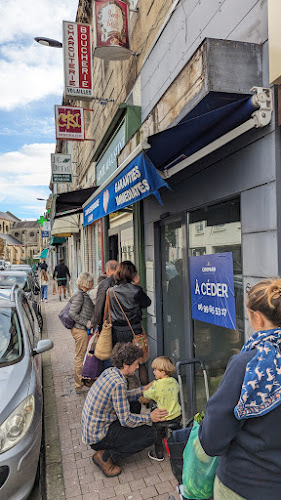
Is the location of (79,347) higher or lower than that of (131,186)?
lower

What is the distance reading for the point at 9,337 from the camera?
4.00 m

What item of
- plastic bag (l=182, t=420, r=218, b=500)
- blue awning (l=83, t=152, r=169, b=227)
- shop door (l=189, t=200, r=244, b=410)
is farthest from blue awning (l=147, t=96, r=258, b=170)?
plastic bag (l=182, t=420, r=218, b=500)

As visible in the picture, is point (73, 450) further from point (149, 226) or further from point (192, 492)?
point (149, 226)

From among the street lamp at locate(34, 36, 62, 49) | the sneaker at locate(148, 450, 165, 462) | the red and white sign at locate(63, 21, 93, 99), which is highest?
the street lamp at locate(34, 36, 62, 49)

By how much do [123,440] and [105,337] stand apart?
1.32 metres

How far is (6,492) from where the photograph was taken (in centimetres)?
280

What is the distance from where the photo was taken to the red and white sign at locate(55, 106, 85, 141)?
980 cm

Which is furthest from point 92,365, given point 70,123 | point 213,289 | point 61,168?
point 61,168

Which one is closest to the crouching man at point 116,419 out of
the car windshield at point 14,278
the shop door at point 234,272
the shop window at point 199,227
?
the shop door at point 234,272

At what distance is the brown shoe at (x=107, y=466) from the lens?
3.33 metres

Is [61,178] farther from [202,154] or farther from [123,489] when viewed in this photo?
[123,489]

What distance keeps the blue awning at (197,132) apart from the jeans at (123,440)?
2578 millimetres

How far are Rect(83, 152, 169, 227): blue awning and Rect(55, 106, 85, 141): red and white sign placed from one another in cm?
464

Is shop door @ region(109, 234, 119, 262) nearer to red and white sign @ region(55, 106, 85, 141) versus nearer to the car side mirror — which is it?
red and white sign @ region(55, 106, 85, 141)
